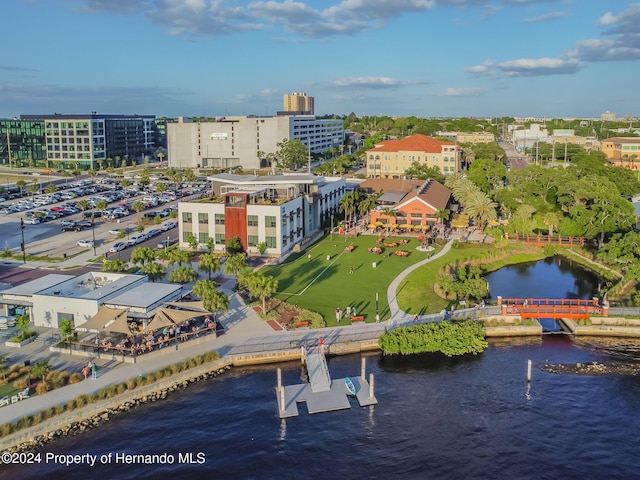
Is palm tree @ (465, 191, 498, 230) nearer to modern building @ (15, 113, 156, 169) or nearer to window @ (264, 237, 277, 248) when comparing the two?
window @ (264, 237, 277, 248)

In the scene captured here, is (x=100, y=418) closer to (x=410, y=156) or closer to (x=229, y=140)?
(x=410, y=156)

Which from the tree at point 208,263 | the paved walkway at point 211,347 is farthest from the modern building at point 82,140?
the paved walkway at point 211,347

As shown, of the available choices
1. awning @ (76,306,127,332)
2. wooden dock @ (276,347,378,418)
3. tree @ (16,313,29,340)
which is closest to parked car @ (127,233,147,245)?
tree @ (16,313,29,340)

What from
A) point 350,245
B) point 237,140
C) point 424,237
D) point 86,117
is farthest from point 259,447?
point 86,117

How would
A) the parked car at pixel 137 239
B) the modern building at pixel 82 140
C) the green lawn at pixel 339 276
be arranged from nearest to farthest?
the green lawn at pixel 339 276
the parked car at pixel 137 239
the modern building at pixel 82 140

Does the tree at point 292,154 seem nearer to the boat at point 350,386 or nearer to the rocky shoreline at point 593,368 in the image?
the rocky shoreline at point 593,368

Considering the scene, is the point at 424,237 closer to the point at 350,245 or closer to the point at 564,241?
the point at 350,245
